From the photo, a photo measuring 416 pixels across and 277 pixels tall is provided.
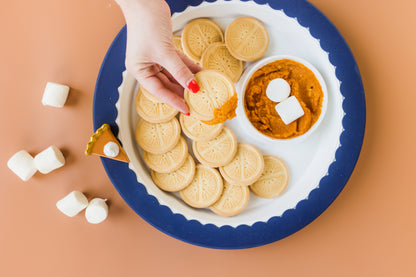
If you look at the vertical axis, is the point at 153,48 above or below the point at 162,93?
above

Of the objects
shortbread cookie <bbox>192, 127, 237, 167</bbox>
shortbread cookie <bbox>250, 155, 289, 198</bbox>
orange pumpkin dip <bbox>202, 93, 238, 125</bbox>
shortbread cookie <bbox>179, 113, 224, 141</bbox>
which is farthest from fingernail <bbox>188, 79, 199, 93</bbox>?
shortbread cookie <bbox>250, 155, 289, 198</bbox>

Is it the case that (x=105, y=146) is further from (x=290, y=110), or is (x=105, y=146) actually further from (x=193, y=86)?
(x=290, y=110)

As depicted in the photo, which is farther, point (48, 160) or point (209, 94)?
point (48, 160)

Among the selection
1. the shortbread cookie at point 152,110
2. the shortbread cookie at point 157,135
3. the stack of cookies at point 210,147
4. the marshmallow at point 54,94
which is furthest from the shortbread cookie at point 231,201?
the marshmallow at point 54,94

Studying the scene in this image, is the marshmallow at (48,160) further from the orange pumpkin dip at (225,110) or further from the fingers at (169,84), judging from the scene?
the orange pumpkin dip at (225,110)

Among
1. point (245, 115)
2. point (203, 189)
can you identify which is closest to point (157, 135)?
point (203, 189)

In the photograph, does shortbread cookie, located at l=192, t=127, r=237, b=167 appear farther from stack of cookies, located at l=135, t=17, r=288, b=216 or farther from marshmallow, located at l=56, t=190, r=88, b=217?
marshmallow, located at l=56, t=190, r=88, b=217
